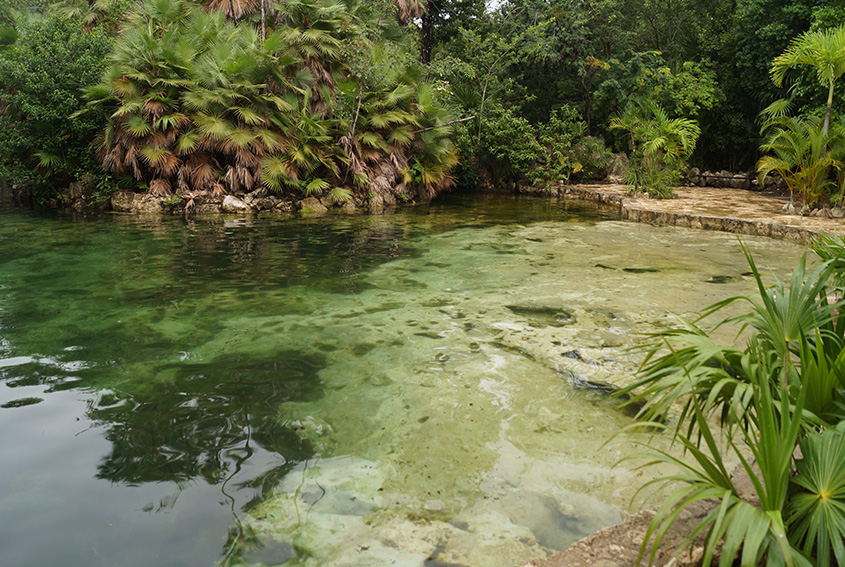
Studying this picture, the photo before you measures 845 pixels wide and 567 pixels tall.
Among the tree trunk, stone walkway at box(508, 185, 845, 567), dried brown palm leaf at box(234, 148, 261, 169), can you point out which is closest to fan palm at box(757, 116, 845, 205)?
stone walkway at box(508, 185, 845, 567)

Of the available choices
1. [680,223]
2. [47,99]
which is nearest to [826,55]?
[680,223]

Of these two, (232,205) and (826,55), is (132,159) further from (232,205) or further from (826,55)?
(826,55)

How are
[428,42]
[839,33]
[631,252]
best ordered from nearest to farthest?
[631,252] → [839,33] → [428,42]

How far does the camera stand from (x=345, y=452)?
3.34 meters

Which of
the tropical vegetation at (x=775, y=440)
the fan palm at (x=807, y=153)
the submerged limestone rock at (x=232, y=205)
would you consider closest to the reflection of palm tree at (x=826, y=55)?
the fan palm at (x=807, y=153)

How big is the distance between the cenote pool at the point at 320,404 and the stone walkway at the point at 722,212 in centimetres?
245

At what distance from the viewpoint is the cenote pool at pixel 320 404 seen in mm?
2645

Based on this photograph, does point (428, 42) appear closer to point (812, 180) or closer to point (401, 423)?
point (812, 180)

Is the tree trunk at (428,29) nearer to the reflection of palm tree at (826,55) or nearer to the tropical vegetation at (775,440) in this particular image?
the reflection of palm tree at (826,55)

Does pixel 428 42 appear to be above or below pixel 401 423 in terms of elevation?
above

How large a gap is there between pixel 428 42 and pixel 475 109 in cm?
744

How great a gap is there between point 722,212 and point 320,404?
11117mm

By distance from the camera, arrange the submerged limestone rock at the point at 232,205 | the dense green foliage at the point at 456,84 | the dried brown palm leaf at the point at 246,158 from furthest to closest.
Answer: the submerged limestone rock at the point at 232,205 → the dried brown palm leaf at the point at 246,158 → the dense green foliage at the point at 456,84

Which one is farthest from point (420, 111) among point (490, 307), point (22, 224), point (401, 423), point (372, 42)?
point (401, 423)
